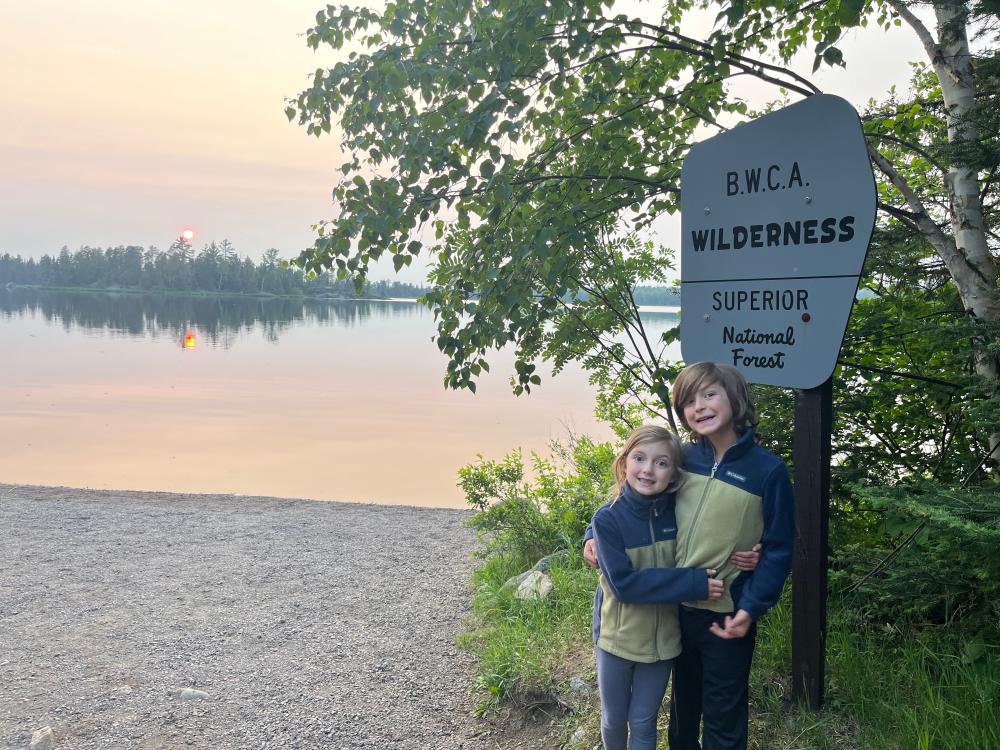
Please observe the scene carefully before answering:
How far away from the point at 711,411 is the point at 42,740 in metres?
3.79

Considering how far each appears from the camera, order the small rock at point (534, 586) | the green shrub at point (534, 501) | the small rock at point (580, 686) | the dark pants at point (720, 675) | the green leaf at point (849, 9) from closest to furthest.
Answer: the dark pants at point (720, 675), the green leaf at point (849, 9), the small rock at point (580, 686), the small rock at point (534, 586), the green shrub at point (534, 501)

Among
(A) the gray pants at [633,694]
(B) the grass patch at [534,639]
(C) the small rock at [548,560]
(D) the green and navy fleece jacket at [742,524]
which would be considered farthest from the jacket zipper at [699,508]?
(C) the small rock at [548,560]

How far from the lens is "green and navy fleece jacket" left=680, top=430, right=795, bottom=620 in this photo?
237 cm

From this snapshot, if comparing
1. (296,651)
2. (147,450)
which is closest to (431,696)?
(296,651)

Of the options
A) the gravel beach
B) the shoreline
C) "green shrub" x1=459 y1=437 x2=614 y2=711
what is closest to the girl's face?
"green shrub" x1=459 y1=437 x2=614 y2=711

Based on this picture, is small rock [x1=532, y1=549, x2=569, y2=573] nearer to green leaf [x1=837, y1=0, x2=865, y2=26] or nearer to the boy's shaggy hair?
the boy's shaggy hair

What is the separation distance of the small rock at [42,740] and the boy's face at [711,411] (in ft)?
12.1

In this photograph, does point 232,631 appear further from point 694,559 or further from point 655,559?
point 694,559

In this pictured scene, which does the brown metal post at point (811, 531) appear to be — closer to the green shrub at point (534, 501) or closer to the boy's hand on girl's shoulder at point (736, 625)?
the boy's hand on girl's shoulder at point (736, 625)

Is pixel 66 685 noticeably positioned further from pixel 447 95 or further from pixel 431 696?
pixel 447 95

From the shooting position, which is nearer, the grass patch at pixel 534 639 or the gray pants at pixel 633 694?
the gray pants at pixel 633 694

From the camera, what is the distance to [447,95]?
4.07 m

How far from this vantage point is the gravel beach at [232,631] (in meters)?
4.13

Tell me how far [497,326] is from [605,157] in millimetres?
1283
